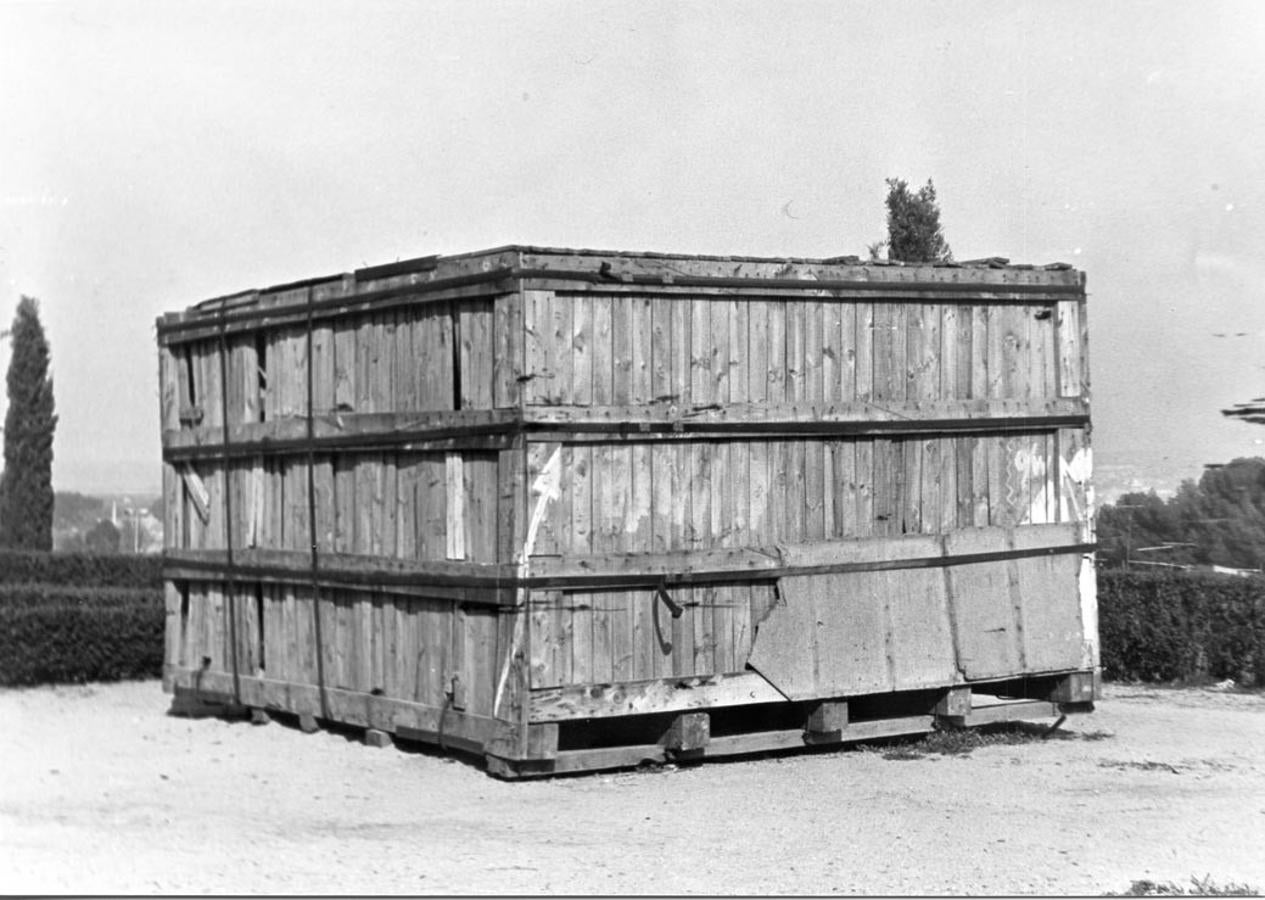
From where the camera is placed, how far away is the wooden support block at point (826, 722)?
1111 cm

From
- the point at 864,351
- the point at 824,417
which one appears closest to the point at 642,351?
the point at 824,417

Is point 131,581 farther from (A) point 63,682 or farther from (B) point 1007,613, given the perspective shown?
(B) point 1007,613

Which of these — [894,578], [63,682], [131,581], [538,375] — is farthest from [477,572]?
[131,581]

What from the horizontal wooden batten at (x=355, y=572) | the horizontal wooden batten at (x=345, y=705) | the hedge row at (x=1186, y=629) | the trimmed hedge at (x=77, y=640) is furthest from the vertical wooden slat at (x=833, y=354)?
the trimmed hedge at (x=77, y=640)

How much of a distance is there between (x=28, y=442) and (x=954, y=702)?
22.4 metres

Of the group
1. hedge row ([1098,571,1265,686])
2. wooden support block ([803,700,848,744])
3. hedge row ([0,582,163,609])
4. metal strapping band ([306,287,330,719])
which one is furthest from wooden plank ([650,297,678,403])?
hedge row ([0,582,163,609])

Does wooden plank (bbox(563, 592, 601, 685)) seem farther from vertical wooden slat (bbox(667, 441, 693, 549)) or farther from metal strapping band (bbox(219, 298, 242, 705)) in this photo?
metal strapping band (bbox(219, 298, 242, 705))

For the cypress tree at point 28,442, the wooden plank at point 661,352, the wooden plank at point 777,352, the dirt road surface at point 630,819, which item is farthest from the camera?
the cypress tree at point 28,442

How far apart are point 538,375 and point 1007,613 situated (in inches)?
160

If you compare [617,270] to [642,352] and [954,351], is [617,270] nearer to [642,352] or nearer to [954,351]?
[642,352]

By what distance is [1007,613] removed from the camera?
11.9 metres

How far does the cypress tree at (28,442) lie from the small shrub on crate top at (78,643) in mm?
12972

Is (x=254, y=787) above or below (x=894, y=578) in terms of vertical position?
below

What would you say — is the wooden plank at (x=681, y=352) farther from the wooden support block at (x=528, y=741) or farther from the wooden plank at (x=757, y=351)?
the wooden support block at (x=528, y=741)
